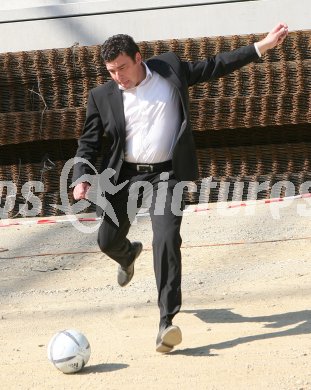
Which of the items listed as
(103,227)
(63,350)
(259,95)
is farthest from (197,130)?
(63,350)

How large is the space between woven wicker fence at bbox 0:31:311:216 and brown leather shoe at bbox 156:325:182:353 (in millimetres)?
4288

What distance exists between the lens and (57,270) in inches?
341

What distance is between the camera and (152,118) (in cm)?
675

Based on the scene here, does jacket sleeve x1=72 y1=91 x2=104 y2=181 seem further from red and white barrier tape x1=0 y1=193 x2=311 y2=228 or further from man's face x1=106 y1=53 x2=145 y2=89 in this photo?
red and white barrier tape x1=0 y1=193 x2=311 y2=228

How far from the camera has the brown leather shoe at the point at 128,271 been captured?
24.6ft

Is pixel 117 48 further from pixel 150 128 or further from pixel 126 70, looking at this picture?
pixel 150 128

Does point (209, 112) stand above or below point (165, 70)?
below

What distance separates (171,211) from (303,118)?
14.0ft

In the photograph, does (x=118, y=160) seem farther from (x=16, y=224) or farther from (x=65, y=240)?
(x=16, y=224)

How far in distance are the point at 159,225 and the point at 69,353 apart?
3.27ft

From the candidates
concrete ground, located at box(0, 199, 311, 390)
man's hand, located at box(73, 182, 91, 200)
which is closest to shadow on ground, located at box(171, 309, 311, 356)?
concrete ground, located at box(0, 199, 311, 390)

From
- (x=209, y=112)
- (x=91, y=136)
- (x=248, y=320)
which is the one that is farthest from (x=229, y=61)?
(x=209, y=112)

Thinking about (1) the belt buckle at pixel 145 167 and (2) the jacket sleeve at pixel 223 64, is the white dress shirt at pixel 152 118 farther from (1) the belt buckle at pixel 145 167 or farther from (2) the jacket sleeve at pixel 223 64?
(2) the jacket sleeve at pixel 223 64

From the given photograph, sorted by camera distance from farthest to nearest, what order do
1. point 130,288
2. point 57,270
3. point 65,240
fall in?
point 65,240
point 57,270
point 130,288
